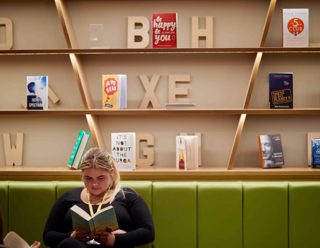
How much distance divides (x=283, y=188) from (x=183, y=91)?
1049mm

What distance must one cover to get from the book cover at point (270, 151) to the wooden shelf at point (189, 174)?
9 centimetres

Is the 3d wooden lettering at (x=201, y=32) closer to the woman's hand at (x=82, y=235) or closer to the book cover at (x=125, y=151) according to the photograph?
the book cover at (x=125, y=151)

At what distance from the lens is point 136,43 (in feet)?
13.2

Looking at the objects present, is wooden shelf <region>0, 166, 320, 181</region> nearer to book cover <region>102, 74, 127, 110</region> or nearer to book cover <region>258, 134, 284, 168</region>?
book cover <region>258, 134, 284, 168</region>

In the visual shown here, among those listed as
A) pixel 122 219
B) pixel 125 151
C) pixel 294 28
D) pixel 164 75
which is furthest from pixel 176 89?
pixel 122 219

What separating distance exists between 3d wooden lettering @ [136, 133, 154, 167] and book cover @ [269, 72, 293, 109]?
2.99 feet

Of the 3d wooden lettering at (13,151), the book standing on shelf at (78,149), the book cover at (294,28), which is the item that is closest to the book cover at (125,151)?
the book standing on shelf at (78,149)

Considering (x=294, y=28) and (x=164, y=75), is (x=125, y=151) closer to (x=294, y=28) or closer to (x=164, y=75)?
(x=164, y=75)

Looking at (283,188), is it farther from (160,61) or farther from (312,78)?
(160,61)

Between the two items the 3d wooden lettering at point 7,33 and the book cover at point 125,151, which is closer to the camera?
the book cover at point 125,151

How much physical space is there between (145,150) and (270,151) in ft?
2.95

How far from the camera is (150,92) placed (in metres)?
4.08

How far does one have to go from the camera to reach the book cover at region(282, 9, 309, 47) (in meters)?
3.90

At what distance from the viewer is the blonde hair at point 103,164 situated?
125 inches
